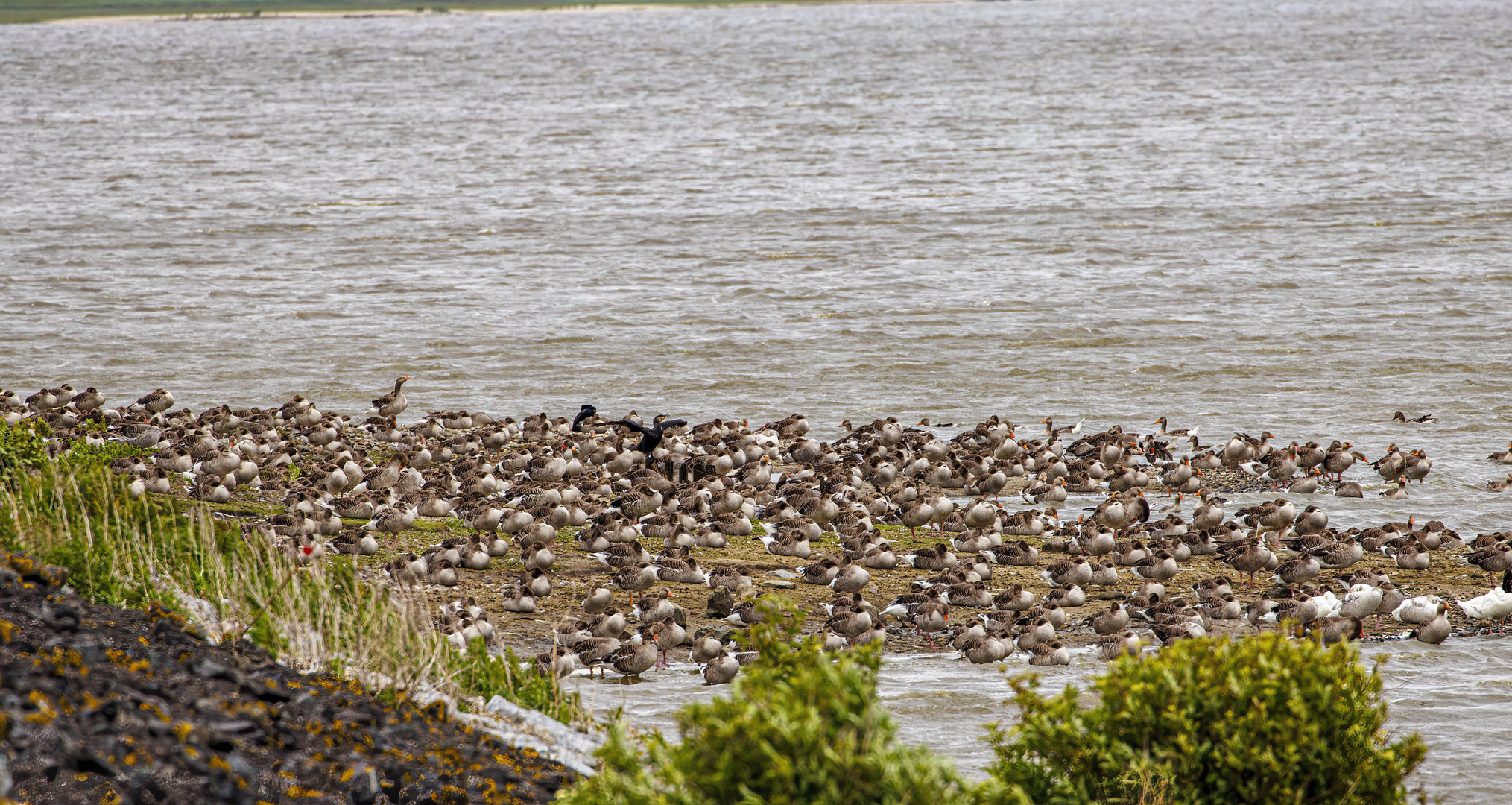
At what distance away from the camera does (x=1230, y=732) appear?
7074 mm

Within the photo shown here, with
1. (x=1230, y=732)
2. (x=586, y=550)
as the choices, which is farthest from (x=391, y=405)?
(x=1230, y=732)

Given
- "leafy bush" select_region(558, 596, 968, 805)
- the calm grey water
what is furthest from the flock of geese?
"leafy bush" select_region(558, 596, 968, 805)

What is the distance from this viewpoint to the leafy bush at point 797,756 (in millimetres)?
5680

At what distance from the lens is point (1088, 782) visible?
742 centimetres

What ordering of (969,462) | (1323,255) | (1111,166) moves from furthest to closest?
(1111,166) → (1323,255) → (969,462)

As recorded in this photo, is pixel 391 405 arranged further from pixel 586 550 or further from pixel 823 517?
pixel 823 517

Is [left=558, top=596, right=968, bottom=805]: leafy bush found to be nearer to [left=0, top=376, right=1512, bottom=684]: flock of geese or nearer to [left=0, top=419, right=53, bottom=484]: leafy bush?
[left=0, top=376, right=1512, bottom=684]: flock of geese

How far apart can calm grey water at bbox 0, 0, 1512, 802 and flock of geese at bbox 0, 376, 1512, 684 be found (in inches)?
36.2

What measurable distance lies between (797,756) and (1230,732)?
2641 millimetres

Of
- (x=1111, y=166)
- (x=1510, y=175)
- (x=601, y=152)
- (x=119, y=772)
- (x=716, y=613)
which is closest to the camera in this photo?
(x=119, y=772)

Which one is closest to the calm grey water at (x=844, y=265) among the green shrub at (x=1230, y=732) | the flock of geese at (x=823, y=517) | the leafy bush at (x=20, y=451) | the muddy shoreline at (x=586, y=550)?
the flock of geese at (x=823, y=517)

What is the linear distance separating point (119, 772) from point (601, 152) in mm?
54580

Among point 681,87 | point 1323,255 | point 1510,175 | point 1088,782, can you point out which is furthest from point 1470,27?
point 1088,782

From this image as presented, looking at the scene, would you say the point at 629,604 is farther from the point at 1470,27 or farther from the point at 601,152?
the point at 1470,27
